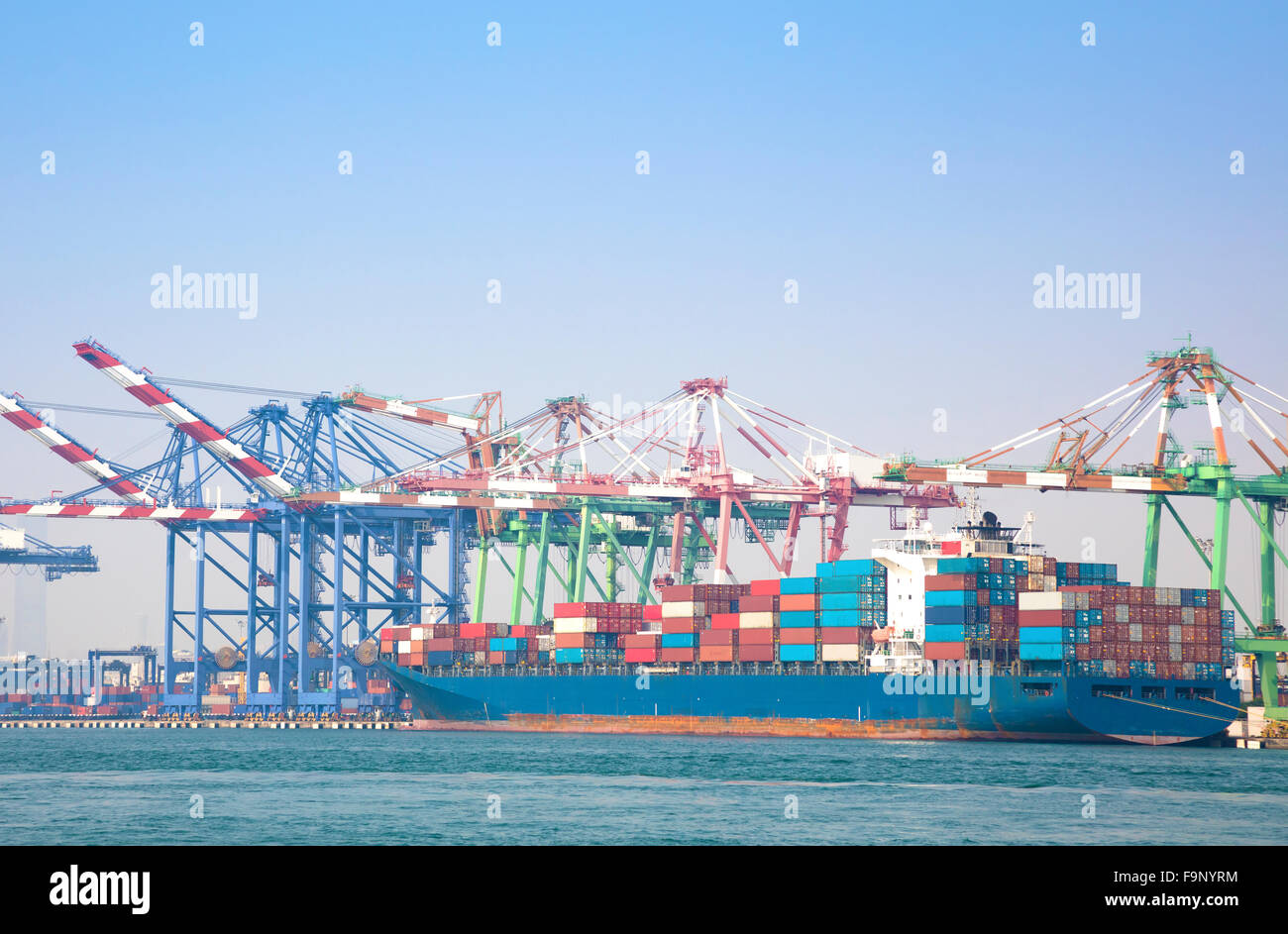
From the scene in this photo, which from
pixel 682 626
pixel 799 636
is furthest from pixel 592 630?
pixel 799 636

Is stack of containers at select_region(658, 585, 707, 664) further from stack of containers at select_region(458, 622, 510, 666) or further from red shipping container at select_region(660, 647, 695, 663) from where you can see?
stack of containers at select_region(458, 622, 510, 666)

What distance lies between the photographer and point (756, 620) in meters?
71.8

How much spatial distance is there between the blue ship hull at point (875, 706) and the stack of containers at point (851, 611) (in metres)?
1.33

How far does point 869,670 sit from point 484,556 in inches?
1512

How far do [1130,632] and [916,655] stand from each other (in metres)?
9.12

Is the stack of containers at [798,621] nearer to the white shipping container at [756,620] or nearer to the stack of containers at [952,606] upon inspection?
the white shipping container at [756,620]

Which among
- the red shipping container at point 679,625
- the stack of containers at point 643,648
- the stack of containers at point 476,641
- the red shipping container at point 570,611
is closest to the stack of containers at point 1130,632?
the red shipping container at point 679,625

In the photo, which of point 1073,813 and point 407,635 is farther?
point 407,635

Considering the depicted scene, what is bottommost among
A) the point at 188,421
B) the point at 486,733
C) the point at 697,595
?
the point at 486,733

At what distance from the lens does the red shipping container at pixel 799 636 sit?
69.4 meters

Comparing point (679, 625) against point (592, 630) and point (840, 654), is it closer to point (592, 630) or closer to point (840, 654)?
point (592, 630)
